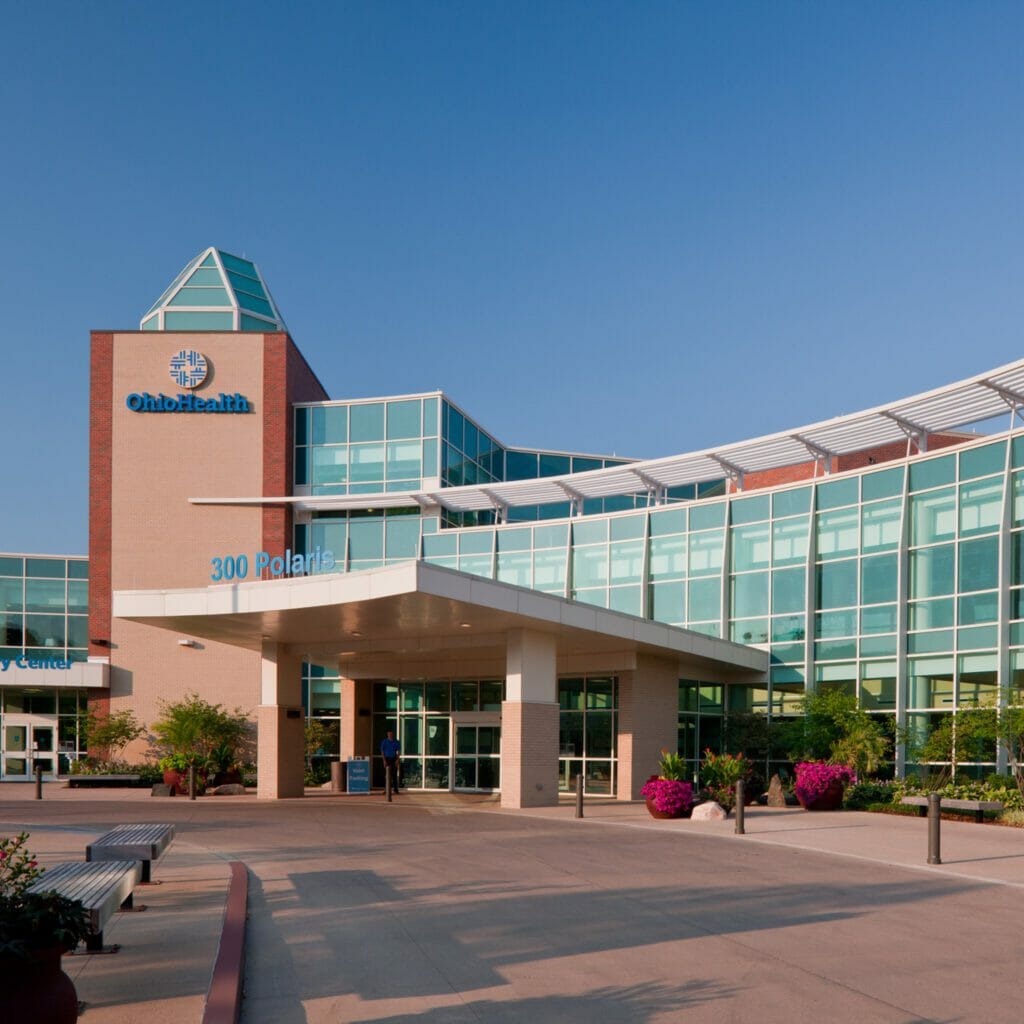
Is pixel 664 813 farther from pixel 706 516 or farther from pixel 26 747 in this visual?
pixel 26 747

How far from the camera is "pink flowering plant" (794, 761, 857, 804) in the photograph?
84.5 ft

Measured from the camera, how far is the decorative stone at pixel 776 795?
27.4 metres

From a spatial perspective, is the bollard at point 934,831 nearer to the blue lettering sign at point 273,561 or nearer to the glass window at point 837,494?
the glass window at point 837,494

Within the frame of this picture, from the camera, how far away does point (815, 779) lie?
25.8 meters

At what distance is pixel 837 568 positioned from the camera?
1228 inches

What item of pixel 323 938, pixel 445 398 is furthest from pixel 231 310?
pixel 323 938

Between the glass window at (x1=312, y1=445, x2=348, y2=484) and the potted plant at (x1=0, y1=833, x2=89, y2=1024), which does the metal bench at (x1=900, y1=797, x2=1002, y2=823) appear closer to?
the potted plant at (x1=0, y1=833, x2=89, y2=1024)

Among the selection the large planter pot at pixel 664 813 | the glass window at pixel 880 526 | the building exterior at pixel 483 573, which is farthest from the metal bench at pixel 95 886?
the glass window at pixel 880 526

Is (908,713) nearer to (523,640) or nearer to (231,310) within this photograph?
(523,640)

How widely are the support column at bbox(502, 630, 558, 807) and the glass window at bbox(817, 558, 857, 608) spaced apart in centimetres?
862

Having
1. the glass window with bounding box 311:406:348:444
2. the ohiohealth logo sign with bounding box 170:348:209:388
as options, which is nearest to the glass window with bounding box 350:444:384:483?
the glass window with bounding box 311:406:348:444

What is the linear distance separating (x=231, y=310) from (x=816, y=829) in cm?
3306

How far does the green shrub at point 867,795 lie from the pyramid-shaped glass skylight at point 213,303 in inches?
1170

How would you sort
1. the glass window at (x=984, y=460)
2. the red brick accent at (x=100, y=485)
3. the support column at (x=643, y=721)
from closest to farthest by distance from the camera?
the glass window at (x=984, y=460), the support column at (x=643, y=721), the red brick accent at (x=100, y=485)
